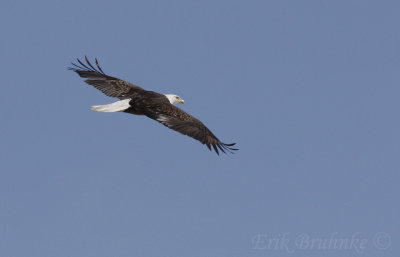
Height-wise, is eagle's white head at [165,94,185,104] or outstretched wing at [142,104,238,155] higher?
eagle's white head at [165,94,185,104]

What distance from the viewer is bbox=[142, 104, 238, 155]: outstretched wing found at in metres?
19.0

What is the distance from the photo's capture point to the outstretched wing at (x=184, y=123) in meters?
19.0

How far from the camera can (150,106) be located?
66.6ft

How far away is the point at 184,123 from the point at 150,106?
3.96 feet

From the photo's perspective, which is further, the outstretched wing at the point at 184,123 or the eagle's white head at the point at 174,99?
the eagle's white head at the point at 174,99

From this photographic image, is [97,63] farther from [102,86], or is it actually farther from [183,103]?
[183,103]

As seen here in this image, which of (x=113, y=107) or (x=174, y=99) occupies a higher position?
(x=174, y=99)

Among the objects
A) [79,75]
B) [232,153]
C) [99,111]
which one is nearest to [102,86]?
[79,75]

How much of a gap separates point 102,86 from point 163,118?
11.2 feet

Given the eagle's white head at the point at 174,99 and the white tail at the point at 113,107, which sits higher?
the eagle's white head at the point at 174,99

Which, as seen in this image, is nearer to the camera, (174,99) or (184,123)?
(184,123)

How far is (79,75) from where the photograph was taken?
22.8 m

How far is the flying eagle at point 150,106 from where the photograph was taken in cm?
1933

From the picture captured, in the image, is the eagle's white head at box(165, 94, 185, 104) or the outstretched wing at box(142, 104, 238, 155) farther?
the eagle's white head at box(165, 94, 185, 104)
